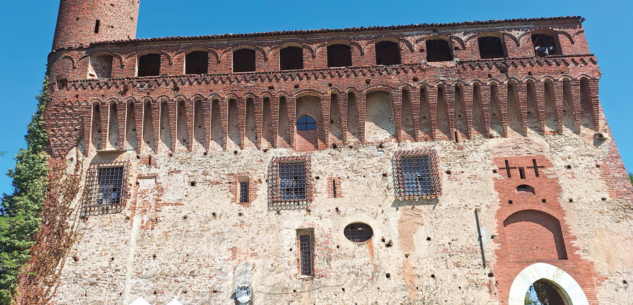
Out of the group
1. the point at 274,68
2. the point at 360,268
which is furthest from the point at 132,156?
the point at 360,268

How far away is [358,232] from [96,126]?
9.59 m

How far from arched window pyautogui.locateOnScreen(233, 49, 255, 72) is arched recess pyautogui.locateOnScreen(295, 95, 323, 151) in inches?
121

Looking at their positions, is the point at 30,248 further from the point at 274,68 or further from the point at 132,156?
the point at 274,68

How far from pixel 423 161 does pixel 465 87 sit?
113 inches

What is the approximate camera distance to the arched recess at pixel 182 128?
52.6 feet

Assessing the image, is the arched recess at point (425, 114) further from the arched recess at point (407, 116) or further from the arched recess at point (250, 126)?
the arched recess at point (250, 126)

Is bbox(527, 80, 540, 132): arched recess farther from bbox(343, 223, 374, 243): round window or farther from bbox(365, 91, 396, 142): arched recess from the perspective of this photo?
bbox(343, 223, 374, 243): round window

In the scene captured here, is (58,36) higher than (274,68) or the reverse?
higher

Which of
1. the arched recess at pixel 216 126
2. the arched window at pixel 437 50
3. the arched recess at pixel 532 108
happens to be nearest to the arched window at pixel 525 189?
the arched recess at pixel 532 108

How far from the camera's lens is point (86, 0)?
59.4 ft

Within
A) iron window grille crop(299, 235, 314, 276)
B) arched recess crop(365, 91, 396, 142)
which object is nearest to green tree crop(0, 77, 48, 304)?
iron window grille crop(299, 235, 314, 276)

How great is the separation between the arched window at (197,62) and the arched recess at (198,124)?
2357 mm

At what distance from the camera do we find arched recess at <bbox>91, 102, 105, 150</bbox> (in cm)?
1617

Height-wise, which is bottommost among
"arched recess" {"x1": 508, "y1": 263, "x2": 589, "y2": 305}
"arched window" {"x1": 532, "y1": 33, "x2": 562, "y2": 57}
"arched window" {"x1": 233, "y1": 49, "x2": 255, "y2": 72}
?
"arched recess" {"x1": 508, "y1": 263, "x2": 589, "y2": 305}
